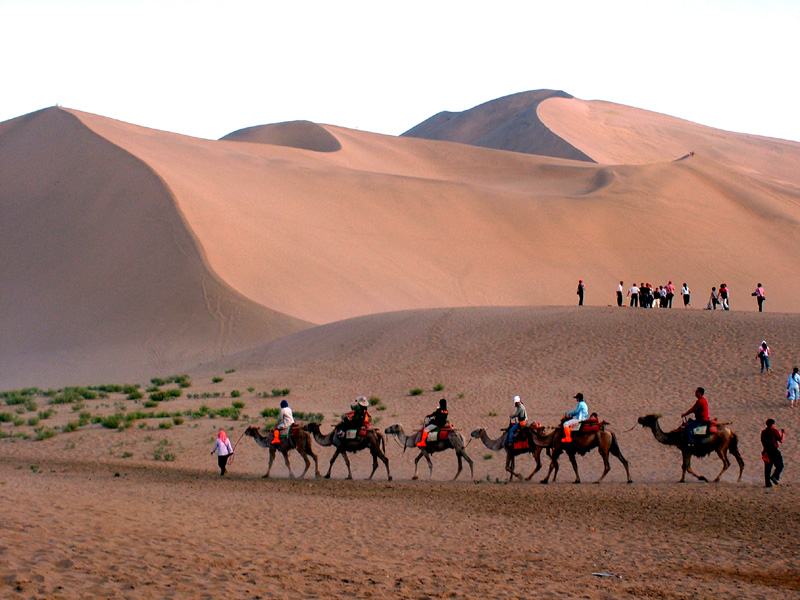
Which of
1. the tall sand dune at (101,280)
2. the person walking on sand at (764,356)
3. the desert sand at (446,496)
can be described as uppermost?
the tall sand dune at (101,280)

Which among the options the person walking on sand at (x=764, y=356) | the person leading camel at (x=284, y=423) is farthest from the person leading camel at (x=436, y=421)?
the person walking on sand at (x=764, y=356)

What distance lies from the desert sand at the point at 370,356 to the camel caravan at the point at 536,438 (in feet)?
2.38

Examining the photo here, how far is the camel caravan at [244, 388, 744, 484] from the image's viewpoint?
16703 millimetres

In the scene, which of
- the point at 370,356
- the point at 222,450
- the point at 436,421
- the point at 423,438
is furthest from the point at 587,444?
the point at 370,356

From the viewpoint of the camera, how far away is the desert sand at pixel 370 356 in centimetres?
1020

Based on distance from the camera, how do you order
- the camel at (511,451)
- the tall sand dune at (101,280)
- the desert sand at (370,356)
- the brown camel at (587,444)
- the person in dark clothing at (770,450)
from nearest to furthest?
Result: the desert sand at (370,356)
the person in dark clothing at (770,450)
the brown camel at (587,444)
the camel at (511,451)
the tall sand dune at (101,280)

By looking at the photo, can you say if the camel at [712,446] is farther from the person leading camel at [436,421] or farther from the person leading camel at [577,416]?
the person leading camel at [436,421]

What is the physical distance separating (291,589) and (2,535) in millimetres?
3438

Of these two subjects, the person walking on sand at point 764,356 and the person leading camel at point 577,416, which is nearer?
the person leading camel at point 577,416

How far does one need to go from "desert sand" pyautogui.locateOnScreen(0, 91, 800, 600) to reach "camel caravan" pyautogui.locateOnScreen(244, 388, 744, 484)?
72cm

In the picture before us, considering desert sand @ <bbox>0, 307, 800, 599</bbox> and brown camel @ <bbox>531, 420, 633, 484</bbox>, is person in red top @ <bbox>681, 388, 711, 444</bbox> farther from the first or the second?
brown camel @ <bbox>531, 420, 633, 484</bbox>

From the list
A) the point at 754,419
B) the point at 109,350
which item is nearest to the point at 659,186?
the point at 109,350

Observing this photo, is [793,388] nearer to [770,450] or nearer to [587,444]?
[770,450]

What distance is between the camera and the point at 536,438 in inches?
685
